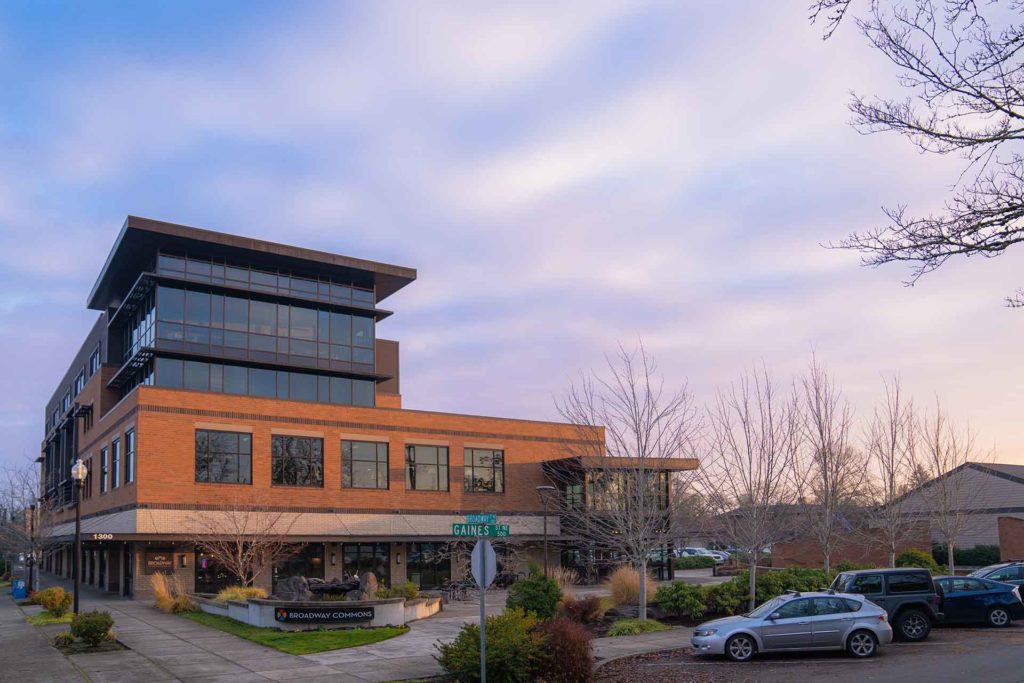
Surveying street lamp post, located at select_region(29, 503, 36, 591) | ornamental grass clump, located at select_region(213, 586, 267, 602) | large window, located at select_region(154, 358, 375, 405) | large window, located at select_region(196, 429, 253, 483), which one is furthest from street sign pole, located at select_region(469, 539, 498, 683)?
street lamp post, located at select_region(29, 503, 36, 591)

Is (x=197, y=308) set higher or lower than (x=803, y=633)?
higher

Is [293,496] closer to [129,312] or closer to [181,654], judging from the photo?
[129,312]

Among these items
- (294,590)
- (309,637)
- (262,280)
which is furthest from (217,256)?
(309,637)

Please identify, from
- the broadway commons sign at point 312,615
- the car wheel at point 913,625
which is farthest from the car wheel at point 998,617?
the broadway commons sign at point 312,615

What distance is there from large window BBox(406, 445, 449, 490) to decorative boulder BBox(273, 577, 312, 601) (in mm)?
17744

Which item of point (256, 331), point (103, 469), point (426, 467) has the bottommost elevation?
point (426, 467)

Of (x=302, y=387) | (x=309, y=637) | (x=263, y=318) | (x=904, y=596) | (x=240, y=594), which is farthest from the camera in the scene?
(x=302, y=387)

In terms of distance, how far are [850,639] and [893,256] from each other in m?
12.7

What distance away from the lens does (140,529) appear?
37969 mm

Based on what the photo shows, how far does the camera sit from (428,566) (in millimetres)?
46688

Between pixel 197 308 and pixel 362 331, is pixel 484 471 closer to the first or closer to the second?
pixel 362 331

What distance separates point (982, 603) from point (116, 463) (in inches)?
1445

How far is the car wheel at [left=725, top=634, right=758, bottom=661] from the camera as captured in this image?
63.6 feet

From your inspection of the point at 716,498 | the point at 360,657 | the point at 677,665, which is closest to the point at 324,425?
the point at 716,498
